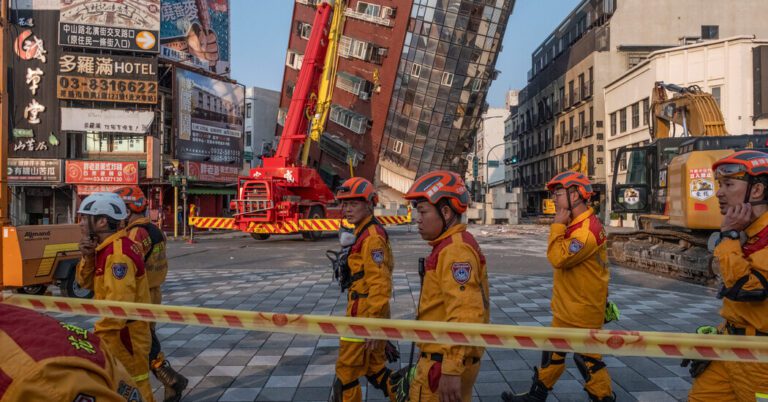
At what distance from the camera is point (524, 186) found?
63812 millimetres

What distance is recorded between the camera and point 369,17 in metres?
33.5

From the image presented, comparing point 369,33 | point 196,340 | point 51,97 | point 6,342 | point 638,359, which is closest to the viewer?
point 6,342

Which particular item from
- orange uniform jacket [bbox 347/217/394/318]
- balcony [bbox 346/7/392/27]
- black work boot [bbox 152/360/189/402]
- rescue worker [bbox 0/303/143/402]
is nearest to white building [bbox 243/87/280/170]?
balcony [bbox 346/7/392/27]

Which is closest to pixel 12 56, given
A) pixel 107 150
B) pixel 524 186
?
pixel 107 150

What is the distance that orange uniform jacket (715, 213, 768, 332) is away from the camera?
249 cm

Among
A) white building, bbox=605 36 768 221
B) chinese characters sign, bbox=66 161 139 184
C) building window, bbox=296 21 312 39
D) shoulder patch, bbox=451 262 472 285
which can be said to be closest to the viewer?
shoulder patch, bbox=451 262 472 285

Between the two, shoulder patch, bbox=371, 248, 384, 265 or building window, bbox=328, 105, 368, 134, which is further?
building window, bbox=328, 105, 368, 134

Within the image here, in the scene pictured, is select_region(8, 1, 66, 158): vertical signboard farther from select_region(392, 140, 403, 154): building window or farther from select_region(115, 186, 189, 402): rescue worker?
select_region(115, 186, 189, 402): rescue worker

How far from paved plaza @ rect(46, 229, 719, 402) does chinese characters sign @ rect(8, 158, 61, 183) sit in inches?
669

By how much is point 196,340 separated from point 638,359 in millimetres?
5084

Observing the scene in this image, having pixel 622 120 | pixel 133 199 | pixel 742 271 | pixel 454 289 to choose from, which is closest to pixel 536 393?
pixel 454 289

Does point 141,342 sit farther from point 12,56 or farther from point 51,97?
point 12,56

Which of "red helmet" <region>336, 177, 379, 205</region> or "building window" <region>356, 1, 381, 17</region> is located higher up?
"building window" <region>356, 1, 381, 17</region>

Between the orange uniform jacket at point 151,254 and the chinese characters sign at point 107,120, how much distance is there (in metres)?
27.0
